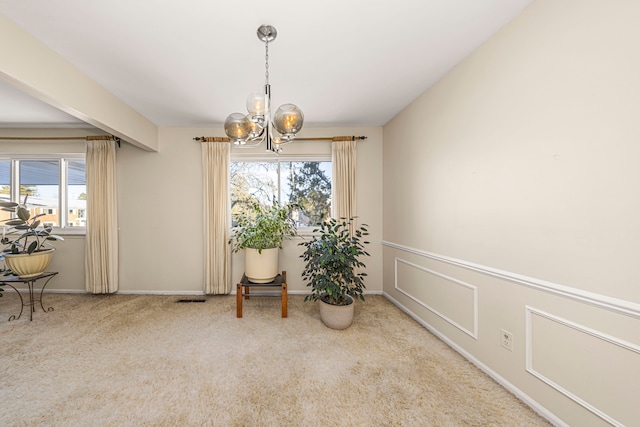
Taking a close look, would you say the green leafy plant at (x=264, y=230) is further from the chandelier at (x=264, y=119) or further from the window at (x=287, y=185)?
the chandelier at (x=264, y=119)

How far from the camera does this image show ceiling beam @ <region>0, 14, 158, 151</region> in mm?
1635

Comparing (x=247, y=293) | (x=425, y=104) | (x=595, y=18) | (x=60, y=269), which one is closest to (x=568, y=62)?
(x=595, y=18)

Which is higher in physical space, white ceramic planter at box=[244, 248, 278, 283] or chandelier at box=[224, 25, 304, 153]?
chandelier at box=[224, 25, 304, 153]

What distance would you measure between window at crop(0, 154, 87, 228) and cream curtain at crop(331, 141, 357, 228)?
4.02 metres

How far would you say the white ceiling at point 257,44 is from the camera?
1.53m

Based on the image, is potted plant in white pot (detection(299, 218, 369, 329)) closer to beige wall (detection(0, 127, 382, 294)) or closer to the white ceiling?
the white ceiling

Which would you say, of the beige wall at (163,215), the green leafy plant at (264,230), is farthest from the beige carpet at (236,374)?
the green leafy plant at (264,230)

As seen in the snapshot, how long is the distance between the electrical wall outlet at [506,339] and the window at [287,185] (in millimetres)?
2515

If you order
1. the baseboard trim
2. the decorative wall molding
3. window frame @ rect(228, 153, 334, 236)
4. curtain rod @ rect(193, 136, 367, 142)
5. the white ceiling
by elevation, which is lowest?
the baseboard trim

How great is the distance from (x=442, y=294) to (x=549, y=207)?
127 cm

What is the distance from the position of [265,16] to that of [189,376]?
2728mm

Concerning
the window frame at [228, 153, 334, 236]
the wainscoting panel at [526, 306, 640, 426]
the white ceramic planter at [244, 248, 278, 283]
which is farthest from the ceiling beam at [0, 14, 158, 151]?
the wainscoting panel at [526, 306, 640, 426]

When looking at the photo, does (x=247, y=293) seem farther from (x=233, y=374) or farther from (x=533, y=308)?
(x=533, y=308)

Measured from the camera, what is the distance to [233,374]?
73.7 inches
